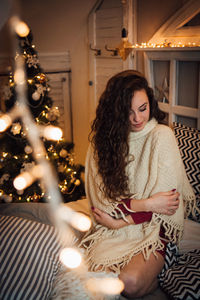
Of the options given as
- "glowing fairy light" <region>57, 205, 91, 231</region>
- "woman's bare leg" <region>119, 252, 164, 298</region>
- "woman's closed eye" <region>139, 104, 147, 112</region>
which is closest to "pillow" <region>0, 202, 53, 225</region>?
"glowing fairy light" <region>57, 205, 91, 231</region>

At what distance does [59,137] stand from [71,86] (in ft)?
4.16

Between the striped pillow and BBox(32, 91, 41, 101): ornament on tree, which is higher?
BBox(32, 91, 41, 101): ornament on tree

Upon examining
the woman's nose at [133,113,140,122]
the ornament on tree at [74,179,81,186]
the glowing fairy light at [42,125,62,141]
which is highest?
the woman's nose at [133,113,140,122]

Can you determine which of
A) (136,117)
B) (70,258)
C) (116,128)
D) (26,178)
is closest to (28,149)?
(26,178)

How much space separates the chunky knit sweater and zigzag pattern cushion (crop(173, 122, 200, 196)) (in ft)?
0.32

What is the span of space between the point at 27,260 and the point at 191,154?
107 centimetres

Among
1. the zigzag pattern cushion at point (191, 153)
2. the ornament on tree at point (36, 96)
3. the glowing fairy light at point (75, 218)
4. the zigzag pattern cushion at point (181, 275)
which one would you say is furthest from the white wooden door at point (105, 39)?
the zigzag pattern cushion at point (181, 275)

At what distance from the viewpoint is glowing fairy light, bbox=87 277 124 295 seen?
1154 mm

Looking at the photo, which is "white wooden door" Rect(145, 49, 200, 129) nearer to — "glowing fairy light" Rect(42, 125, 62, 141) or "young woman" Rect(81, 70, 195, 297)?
"young woman" Rect(81, 70, 195, 297)

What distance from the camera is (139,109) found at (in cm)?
152

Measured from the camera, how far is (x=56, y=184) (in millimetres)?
2717

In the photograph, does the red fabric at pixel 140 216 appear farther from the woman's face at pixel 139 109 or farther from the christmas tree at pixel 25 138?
the christmas tree at pixel 25 138

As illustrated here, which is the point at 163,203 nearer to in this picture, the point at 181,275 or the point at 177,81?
the point at 181,275

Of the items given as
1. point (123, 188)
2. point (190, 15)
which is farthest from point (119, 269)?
point (190, 15)
